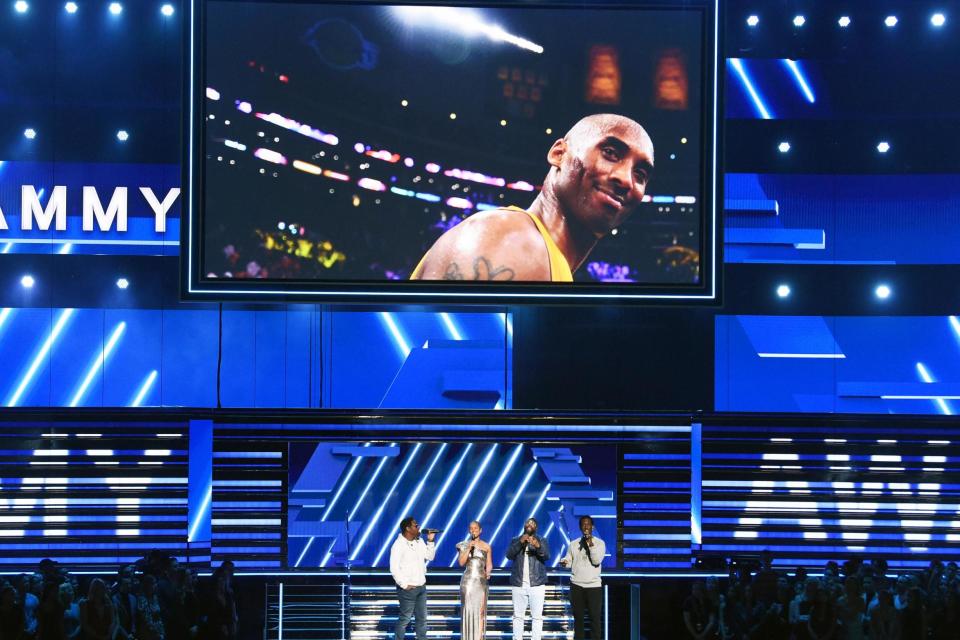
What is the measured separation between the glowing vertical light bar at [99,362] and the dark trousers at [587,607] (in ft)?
17.1

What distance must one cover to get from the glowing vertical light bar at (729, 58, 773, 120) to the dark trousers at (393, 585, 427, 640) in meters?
5.99

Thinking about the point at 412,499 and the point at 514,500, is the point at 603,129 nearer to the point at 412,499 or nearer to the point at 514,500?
the point at 514,500

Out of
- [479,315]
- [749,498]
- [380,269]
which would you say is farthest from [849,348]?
[380,269]

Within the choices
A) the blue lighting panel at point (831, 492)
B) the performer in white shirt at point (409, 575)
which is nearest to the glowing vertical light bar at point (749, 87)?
the blue lighting panel at point (831, 492)

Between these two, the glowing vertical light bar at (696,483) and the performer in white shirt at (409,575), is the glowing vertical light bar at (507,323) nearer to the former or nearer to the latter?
the glowing vertical light bar at (696,483)

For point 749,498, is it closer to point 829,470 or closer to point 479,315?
point 829,470

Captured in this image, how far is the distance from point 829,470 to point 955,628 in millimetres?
3281

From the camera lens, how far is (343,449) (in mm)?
13688

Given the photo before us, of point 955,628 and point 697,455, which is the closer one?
point 955,628

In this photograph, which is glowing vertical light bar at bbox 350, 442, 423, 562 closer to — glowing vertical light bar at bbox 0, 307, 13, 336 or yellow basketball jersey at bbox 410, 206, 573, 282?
yellow basketball jersey at bbox 410, 206, 573, 282

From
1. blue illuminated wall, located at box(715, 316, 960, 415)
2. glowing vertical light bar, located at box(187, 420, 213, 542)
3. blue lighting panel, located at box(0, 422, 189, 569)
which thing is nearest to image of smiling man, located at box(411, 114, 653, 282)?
blue illuminated wall, located at box(715, 316, 960, 415)

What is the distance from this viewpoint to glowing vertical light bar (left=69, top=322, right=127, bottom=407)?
13.5 metres

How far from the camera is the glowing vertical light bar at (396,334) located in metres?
13.8

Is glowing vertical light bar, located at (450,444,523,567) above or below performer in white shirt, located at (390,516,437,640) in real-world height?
above
